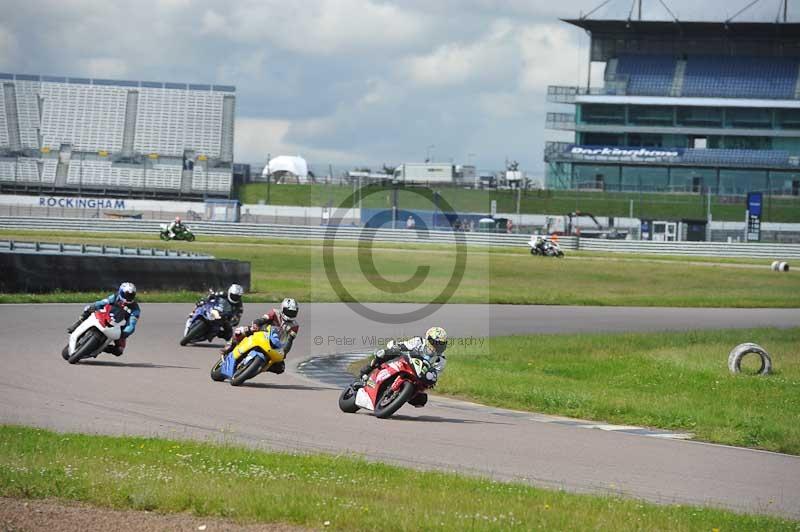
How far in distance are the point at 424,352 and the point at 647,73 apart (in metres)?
93.7

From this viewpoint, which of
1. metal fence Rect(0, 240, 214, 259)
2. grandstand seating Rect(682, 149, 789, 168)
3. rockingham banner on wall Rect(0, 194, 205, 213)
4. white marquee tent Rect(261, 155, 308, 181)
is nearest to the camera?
metal fence Rect(0, 240, 214, 259)

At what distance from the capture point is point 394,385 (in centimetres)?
1335

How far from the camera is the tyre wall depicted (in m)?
28.0

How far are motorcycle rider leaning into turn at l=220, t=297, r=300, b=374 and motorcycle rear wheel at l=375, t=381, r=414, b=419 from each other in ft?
8.79

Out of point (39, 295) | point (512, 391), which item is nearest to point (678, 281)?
point (39, 295)

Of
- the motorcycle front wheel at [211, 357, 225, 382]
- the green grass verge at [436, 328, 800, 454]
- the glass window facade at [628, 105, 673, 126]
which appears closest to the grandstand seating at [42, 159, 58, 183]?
the glass window facade at [628, 105, 673, 126]

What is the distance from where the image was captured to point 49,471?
878cm

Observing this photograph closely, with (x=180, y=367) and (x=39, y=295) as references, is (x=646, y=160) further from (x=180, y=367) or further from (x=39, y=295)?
(x=180, y=367)

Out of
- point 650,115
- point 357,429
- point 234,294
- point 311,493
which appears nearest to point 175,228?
point 234,294

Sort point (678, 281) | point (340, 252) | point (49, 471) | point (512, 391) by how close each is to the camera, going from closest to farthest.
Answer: point (49, 471) → point (512, 391) → point (678, 281) → point (340, 252)

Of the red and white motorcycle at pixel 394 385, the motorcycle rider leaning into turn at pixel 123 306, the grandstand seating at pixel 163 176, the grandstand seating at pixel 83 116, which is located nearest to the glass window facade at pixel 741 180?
the grandstand seating at pixel 163 176

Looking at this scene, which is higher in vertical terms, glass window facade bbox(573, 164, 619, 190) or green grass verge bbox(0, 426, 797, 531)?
glass window facade bbox(573, 164, 619, 190)

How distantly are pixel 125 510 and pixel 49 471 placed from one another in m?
1.07

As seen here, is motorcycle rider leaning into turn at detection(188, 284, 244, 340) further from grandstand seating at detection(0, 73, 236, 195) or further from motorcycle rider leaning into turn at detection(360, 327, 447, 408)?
grandstand seating at detection(0, 73, 236, 195)
